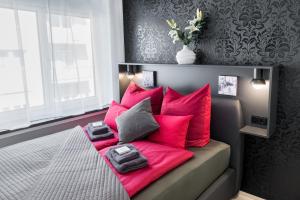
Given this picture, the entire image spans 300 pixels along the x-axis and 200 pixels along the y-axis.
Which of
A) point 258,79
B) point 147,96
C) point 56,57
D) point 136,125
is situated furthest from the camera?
point 56,57

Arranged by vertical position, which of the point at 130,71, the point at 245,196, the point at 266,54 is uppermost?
the point at 266,54

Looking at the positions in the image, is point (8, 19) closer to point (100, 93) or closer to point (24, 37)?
point (24, 37)

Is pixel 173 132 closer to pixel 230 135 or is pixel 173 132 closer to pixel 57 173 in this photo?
pixel 230 135

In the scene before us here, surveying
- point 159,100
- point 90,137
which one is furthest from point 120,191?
point 159,100

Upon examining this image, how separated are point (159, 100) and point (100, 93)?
40.4 inches

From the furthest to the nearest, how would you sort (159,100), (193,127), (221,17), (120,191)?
(159,100) → (221,17) → (193,127) → (120,191)

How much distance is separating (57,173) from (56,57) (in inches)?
64.8

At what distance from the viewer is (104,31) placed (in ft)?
10.2

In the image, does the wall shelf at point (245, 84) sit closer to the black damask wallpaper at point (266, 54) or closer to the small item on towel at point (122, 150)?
the black damask wallpaper at point (266, 54)

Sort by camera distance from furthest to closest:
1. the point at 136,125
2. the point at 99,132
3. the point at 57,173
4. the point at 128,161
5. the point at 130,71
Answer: the point at 130,71 < the point at 99,132 < the point at 136,125 < the point at 128,161 < the point at 57,173

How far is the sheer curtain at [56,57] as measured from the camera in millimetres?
2332

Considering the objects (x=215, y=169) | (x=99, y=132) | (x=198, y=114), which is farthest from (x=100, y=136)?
(x=215, y=169)

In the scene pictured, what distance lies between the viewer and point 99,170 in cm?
148

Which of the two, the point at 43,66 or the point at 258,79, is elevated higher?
the point at 43,66
